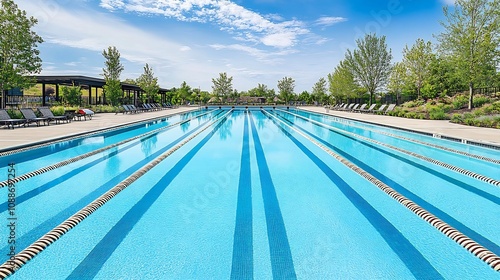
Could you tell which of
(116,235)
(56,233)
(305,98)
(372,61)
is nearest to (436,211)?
(116,235)

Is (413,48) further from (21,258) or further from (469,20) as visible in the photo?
(21,258)

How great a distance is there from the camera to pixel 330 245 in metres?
3.23

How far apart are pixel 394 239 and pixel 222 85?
52682 millimetres

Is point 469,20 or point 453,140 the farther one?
point 469,20

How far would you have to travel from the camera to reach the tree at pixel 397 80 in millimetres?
32156

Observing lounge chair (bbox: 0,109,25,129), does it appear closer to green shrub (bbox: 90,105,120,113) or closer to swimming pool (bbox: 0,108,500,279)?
swimming pool (bbox: 0,108,500,279)

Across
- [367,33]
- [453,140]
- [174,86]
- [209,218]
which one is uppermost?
[367,33]

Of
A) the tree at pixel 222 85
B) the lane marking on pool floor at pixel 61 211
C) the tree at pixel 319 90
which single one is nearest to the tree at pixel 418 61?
the tree at pixel 319 90

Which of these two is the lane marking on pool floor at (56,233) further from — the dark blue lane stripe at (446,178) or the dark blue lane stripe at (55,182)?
the dark blue lane stripe at (446,178)

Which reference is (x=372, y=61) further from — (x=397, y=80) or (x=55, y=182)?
(x=55, y=182)

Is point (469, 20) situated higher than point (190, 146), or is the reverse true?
point (469, 20)

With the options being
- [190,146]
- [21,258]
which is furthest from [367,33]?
[21,258]

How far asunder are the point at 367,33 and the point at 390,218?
101 feet

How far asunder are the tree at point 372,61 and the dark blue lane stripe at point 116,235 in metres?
29.9
